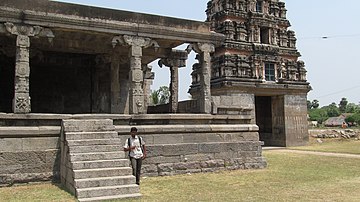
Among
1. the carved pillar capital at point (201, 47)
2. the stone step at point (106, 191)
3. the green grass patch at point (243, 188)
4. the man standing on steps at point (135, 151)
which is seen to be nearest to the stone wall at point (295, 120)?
the green grass patch at point (243, 188)

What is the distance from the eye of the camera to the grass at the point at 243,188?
7.73m

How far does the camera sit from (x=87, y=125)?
9883mm

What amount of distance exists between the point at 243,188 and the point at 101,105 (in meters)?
8.75

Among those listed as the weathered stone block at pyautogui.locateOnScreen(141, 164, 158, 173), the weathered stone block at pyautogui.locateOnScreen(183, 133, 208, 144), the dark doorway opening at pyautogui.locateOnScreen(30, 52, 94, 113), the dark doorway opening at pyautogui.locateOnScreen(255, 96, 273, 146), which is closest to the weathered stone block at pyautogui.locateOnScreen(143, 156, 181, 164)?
the weathered stone block at pyautogui.locateOnScreen(141, 164, 158, 173)

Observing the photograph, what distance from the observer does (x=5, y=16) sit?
991 cm

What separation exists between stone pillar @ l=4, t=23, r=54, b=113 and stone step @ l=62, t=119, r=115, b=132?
119 cm

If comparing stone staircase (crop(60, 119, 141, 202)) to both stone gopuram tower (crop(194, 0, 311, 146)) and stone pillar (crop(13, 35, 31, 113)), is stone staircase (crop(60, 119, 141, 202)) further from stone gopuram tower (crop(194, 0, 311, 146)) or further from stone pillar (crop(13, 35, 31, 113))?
stone gopuram tower (crop(194, 0, 311, 146))

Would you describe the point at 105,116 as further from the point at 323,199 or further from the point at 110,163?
the point at 323,199

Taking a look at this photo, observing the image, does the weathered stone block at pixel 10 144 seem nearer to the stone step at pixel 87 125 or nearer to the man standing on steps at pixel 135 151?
the stone step at pixel 87 125

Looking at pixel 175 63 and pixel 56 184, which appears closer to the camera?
pixel 56 184

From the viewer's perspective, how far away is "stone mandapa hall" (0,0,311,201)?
9.15m

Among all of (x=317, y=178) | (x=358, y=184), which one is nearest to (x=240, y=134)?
(x=317, y=178)

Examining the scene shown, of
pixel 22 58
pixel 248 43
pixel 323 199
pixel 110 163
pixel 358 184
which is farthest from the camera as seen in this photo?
pixel 248 43

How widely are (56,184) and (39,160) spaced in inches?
30.1
